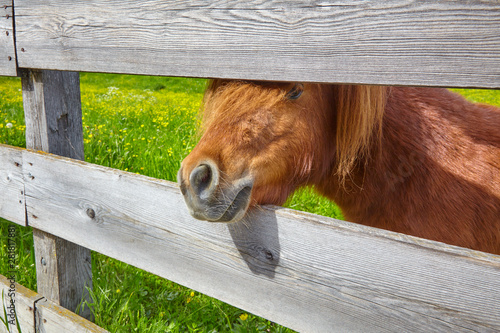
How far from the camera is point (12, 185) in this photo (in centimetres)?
218

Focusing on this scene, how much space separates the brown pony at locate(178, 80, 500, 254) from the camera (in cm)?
146

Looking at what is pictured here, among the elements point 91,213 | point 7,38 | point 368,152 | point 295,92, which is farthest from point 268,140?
point 7,38

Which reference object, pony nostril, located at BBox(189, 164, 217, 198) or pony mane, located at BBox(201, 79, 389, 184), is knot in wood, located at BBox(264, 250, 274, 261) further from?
pony mane, located at BBox(201, 79, 389, 184)

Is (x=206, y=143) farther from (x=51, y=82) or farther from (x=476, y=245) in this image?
(x=476, y=245)

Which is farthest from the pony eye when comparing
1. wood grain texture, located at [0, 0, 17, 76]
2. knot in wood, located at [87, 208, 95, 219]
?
wood grain texture, located at [0, 0, 17, 76]

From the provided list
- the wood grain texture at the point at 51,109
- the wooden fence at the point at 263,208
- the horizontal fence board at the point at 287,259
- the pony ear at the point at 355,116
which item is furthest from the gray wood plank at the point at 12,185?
the pony ear at the point at 355,116

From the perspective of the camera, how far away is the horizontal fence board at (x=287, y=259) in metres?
1.01

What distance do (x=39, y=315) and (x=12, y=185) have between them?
2.52ft

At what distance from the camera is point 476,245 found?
1.95 m

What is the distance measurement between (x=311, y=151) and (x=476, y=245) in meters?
1.04

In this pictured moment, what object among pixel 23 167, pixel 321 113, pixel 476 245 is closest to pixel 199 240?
pixel 321 113

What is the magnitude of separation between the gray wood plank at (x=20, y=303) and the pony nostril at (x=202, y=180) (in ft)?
5.04

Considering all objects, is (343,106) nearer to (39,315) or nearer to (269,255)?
(269,255)

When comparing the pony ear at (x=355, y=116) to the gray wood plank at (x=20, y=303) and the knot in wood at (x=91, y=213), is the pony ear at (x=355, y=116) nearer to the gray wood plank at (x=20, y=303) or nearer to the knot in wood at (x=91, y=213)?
the knot in wood at (x=91, y=213)
